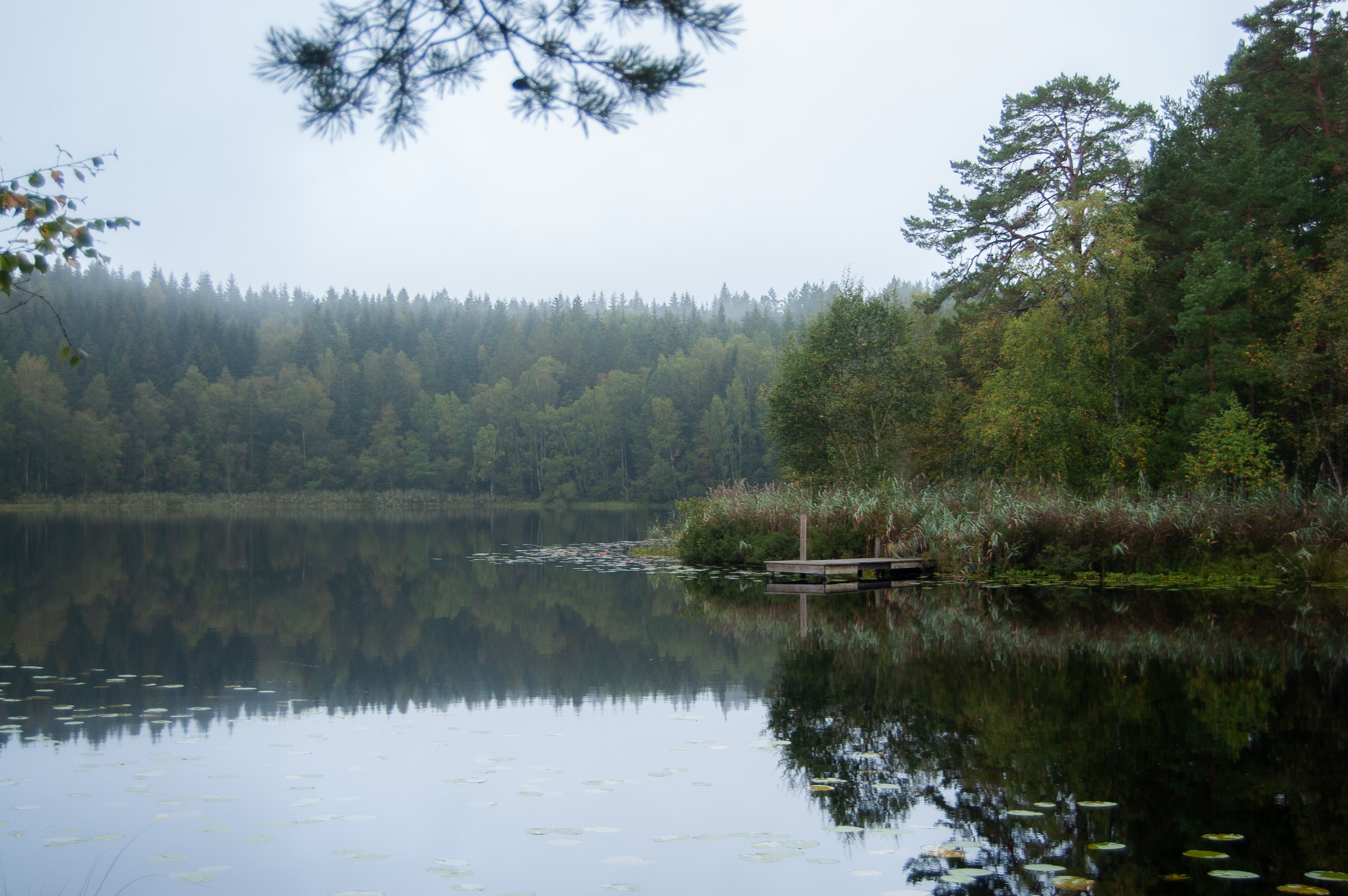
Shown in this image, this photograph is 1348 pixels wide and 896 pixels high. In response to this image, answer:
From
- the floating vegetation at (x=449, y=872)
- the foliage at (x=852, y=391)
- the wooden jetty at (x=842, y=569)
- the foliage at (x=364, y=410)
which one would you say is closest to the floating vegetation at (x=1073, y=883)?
the floating vegetation at (x=449, y=872)

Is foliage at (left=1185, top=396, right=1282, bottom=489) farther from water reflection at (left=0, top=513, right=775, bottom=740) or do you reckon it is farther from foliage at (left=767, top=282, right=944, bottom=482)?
water reflection at (left=0, top=513, right=775, bottom=740)

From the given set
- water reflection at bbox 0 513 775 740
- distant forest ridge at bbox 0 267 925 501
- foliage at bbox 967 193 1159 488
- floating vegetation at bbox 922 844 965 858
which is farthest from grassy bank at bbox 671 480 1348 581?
distant forest ridge at bbox 0 267 925 501

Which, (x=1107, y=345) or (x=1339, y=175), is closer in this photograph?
(x=1339, y=175)

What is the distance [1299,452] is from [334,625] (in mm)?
21296

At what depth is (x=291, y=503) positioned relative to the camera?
3164 inches

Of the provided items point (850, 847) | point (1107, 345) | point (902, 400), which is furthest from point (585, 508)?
point (850, 847)

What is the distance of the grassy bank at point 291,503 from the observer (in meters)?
71.8

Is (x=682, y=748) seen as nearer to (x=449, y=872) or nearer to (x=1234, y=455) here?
(x=449, y=872)

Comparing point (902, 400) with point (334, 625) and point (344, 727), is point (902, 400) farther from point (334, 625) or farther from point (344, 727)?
point (344, 727)

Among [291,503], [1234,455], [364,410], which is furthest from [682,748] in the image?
[364,410]

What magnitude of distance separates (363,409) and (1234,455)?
8900 centimetres

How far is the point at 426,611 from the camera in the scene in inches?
652

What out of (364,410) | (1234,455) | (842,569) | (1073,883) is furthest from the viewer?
(364,410)

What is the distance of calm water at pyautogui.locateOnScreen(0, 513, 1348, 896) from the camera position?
5023 millimetres
